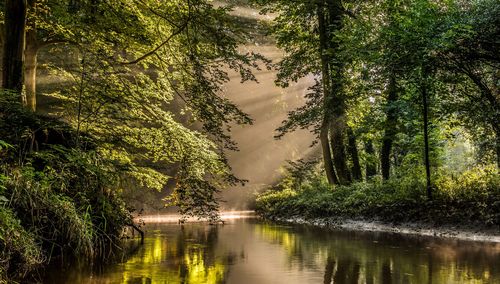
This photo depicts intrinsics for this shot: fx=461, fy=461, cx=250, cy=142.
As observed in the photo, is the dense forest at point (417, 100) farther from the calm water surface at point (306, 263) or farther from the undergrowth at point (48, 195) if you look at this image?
the undergrowth at point (48, 195)

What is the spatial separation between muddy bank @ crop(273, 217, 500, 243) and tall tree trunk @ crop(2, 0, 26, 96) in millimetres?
10053

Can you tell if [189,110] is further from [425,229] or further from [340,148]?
[340,148]

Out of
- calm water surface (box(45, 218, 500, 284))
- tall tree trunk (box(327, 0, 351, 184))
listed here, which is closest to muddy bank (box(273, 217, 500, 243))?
calm water surface (box(45, 218, 500, 284))

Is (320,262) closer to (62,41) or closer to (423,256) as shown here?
(423,256)

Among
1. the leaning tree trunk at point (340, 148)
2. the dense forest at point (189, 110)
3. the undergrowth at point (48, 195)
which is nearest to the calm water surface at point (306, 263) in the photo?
the undergrowth at point (48, 195)

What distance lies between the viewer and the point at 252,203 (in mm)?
38875

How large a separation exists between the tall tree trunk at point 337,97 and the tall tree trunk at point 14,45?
11.2m

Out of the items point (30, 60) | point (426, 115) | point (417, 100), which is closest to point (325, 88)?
point (417, 100)

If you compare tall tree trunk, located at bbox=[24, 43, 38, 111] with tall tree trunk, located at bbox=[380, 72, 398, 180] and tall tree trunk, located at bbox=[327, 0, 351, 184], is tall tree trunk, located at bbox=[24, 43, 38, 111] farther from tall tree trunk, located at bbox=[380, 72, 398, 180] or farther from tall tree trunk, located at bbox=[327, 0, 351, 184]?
tall tree trunk, located at bbox=[380, 72, 398, 180]

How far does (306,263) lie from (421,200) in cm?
694

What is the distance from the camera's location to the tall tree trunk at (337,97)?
18.1 m

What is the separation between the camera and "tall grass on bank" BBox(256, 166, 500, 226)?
11695mm

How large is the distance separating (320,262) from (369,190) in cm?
930

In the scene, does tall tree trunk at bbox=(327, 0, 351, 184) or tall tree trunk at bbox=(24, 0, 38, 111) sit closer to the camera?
tall tree trunk at bbox=(24, 0, 38, 111)
